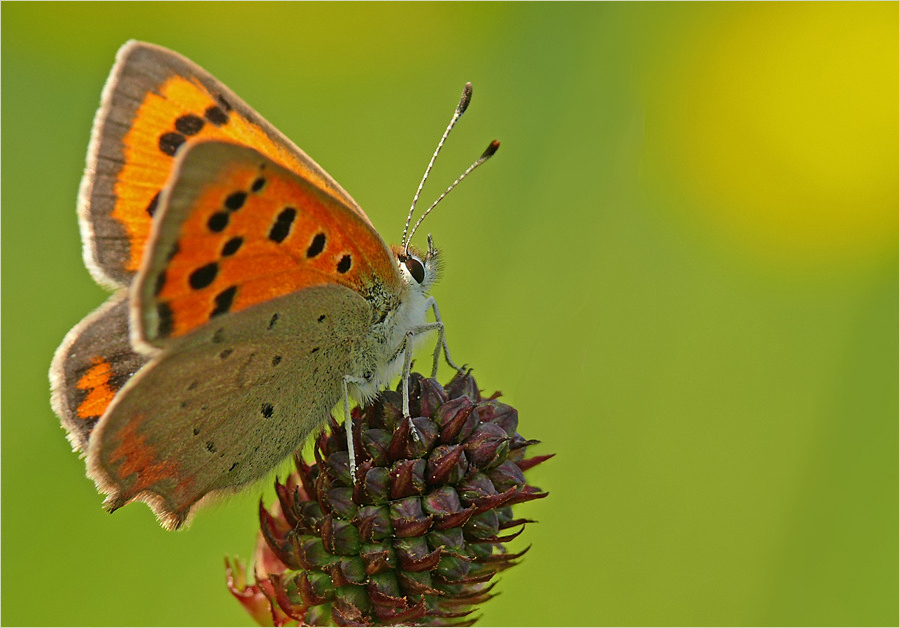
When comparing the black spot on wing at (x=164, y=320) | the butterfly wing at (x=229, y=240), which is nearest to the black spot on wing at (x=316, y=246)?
the butterfly wing at (x=229, y=240)

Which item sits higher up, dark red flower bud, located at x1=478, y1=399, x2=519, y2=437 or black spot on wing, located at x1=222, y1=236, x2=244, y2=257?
black spot on wing, located at x1=222, y1=236, x2=244, y2=257

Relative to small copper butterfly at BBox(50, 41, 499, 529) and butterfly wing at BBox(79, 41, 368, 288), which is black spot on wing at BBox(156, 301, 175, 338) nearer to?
small copper butterfly at BBox(50, 41, 499, 529)

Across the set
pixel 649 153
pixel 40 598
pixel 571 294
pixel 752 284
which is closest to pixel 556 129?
pixel 649 153

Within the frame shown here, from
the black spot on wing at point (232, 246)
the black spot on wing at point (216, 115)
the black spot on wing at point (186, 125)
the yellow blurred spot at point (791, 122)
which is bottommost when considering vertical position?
the black spot on wing at point (232, 246)

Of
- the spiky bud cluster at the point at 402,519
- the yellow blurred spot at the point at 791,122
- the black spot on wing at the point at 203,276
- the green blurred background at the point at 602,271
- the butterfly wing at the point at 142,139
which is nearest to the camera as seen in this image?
the black spot on wing at the point at 203,276

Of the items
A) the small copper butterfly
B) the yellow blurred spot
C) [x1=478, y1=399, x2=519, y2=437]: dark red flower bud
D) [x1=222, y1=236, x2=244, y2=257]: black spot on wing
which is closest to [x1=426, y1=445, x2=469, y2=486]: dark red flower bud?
[x1=478, y1=399, x2=519, y2=437]: dark red flower bud

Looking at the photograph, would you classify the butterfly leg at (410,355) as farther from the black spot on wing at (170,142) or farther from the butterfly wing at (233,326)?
the black spot on wing at (170,142)

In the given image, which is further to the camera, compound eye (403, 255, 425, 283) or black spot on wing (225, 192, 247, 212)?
compound eye (403, 255, 425, 283)
